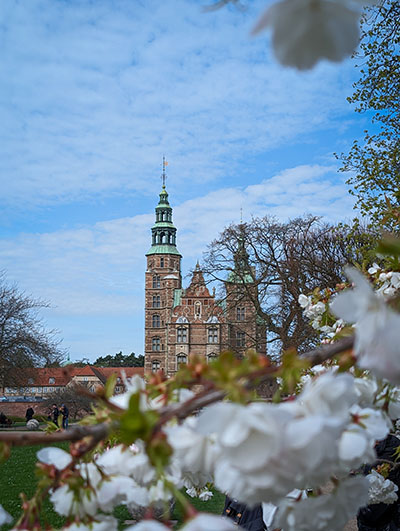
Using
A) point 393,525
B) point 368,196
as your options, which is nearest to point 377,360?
point 393,525

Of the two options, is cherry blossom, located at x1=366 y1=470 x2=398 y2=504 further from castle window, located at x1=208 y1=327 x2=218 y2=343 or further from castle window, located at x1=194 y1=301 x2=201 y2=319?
castle window, located at x1=194 y1=301 x2=201 y2=319

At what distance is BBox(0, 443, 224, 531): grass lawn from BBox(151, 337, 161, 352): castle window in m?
30.7

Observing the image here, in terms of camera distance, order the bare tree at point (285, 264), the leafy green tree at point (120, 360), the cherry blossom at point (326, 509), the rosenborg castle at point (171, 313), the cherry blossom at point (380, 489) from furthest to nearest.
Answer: the leafy green tree at point (120, 360) < the rosenborg castle at point (171, 313) < the bare tree at point (285, 264) < the cherry blossom at point (380, 489) < the cherry blossom at point (326, 509)

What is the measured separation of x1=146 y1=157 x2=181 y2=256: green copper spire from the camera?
4781 centimetres

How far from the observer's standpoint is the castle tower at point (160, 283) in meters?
45.3

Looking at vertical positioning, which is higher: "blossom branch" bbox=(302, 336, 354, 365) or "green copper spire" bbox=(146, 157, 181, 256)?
"green copper spire" bbox=(146, 157, 181, 256)

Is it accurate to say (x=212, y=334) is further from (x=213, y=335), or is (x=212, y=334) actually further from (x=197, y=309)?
(x=197, y=309)

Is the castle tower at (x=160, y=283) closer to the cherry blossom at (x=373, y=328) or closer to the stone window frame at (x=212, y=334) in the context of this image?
the stone window frame at (x=212, y=334)

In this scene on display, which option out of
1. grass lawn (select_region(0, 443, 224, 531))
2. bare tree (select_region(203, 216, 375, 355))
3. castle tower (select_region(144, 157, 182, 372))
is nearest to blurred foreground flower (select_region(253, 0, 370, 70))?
grass lawn (select_region(0, 443, 224, 531))

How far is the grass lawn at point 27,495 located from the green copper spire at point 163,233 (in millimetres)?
33722

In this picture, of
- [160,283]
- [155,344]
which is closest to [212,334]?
[155,344]

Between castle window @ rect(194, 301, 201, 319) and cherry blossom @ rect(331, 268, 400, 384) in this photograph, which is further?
castle window @ rect(194, 301, 201, 319)

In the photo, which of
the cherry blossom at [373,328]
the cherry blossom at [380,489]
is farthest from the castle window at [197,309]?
the cherry blossom at [373,328]

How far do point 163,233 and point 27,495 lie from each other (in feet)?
132
